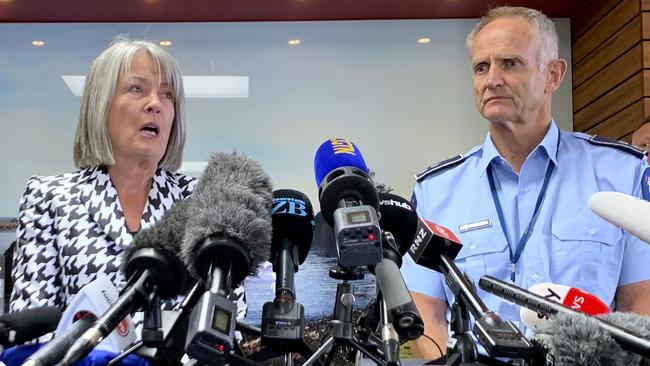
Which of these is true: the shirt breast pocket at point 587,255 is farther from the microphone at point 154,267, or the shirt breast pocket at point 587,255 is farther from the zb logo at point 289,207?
the microphone at point 154,267

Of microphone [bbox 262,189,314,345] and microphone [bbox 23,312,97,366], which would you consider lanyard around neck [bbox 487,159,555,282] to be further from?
microphone [bbox 23,312,97,366]

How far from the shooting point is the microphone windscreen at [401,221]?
914 mm

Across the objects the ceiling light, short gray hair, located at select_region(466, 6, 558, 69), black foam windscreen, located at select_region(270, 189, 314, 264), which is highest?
the ceiling light

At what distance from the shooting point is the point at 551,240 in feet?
6.08

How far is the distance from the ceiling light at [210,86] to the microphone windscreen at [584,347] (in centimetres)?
412

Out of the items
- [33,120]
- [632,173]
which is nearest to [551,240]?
[632,173]

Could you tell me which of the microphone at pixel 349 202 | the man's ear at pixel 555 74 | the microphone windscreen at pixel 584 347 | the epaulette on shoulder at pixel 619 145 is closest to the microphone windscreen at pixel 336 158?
the microphone at pixel 349 202

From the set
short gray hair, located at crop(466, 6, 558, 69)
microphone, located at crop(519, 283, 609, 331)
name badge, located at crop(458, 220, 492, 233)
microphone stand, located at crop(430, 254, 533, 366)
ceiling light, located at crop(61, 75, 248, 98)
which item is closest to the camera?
microphone stand, located at crop(430, 254, 533, 366)

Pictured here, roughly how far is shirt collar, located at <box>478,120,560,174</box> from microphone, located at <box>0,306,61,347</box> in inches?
56.0

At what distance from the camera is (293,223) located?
0.86m

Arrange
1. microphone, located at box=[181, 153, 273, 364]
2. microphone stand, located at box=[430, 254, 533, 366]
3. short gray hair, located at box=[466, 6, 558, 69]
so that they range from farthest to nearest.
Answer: short gray hair, located at box=[466, 6, 558, 69] < microphone stand, located at box=[430, 254, 533, 366] < microphone, located at box=[181, 153, 273, 364]

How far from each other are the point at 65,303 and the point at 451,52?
147 inches

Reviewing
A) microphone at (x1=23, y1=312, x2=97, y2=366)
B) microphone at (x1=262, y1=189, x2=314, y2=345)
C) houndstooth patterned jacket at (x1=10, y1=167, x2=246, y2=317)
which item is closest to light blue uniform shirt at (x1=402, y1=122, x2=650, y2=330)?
houndstooth patterned jacket at (x1=10, y1=167, x2=246, y2=317)

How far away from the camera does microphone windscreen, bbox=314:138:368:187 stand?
2.78ft
